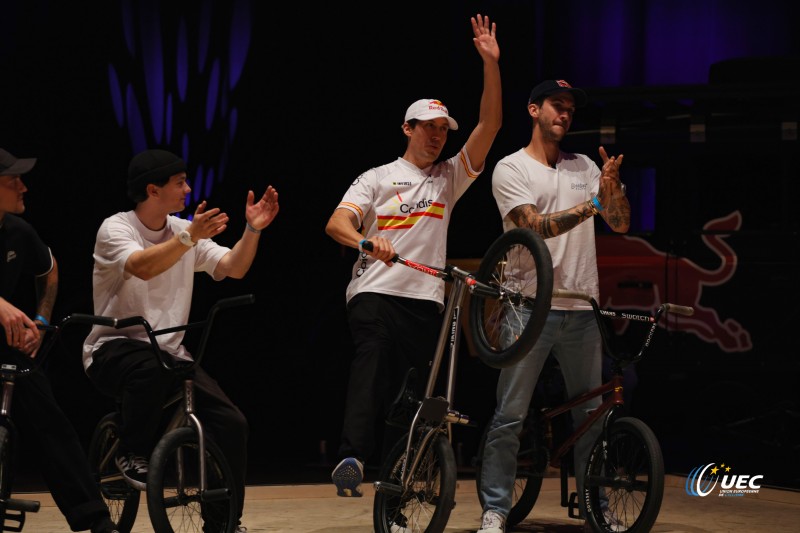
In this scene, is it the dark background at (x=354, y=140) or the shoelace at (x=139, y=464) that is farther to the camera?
the dark background at (x=354, y=140)

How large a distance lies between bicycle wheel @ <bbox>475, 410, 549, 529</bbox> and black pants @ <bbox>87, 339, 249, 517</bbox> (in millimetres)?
1091

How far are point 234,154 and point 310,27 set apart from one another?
4.06 feet

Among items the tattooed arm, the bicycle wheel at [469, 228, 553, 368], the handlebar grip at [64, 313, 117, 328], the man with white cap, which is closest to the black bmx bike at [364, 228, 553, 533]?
the bicycle wheel at [469, 228, 553, 368]

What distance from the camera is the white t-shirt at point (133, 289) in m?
4.41

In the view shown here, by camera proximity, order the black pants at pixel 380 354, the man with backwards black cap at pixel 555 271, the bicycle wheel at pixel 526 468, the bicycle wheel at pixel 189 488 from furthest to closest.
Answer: the bicycle wheel at pixel 526 468 < the man with backwards black cap at pixel 555 271 < the black pants at pixel 380 354 < the bicycle wheel at pixel 189 488

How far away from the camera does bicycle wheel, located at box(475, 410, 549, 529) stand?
16.6 feet

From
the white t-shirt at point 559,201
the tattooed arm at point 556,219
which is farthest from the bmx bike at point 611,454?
the tattooed arm at point 556,219

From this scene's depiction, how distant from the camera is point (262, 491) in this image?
612 cm

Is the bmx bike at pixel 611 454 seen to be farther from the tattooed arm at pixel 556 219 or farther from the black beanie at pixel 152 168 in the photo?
the black beanie at pixel 152 168

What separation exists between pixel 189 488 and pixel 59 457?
0.47 metres

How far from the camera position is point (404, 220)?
4906 mm

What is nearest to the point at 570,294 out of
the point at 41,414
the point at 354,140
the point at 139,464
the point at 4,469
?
the point at 139,464

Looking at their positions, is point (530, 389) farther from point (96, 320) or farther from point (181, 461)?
point (96, 320)

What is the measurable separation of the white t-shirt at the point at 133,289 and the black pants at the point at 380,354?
674 mm
